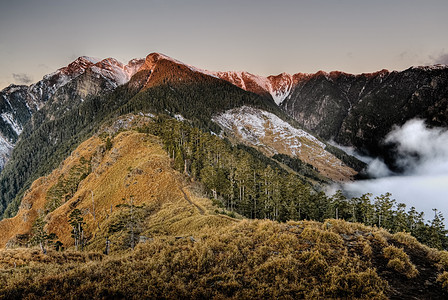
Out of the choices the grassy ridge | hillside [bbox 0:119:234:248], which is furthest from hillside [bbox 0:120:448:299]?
hillside [bbox 0:119:234:248]

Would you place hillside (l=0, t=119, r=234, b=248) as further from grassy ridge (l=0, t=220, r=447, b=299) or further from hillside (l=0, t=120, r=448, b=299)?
grassy ridge (l=0, t=220, r=447, b=299)

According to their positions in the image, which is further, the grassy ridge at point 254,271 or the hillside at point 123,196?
the hillside at point 123,196

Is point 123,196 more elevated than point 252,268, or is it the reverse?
point 123,196

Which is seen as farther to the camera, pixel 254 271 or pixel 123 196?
pixel 123 196

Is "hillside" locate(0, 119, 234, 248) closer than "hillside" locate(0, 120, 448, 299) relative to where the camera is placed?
No

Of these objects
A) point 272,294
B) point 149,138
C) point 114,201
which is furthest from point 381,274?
point 149,138

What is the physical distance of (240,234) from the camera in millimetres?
18453

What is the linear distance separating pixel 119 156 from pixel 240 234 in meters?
69.7

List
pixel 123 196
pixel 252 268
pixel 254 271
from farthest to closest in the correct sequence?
pixel 123 196 < pixel 252 268 < pixel 254 271

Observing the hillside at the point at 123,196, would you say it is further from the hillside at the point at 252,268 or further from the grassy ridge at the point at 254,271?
the grassy ridge at the point at 254,271

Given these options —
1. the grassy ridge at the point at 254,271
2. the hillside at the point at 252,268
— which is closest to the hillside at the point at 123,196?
the hillside at the point at 252,268

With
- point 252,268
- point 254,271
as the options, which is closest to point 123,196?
point 252,268

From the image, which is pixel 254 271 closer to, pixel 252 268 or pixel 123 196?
pixel 252 268

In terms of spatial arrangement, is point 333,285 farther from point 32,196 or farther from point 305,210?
point 32,196
